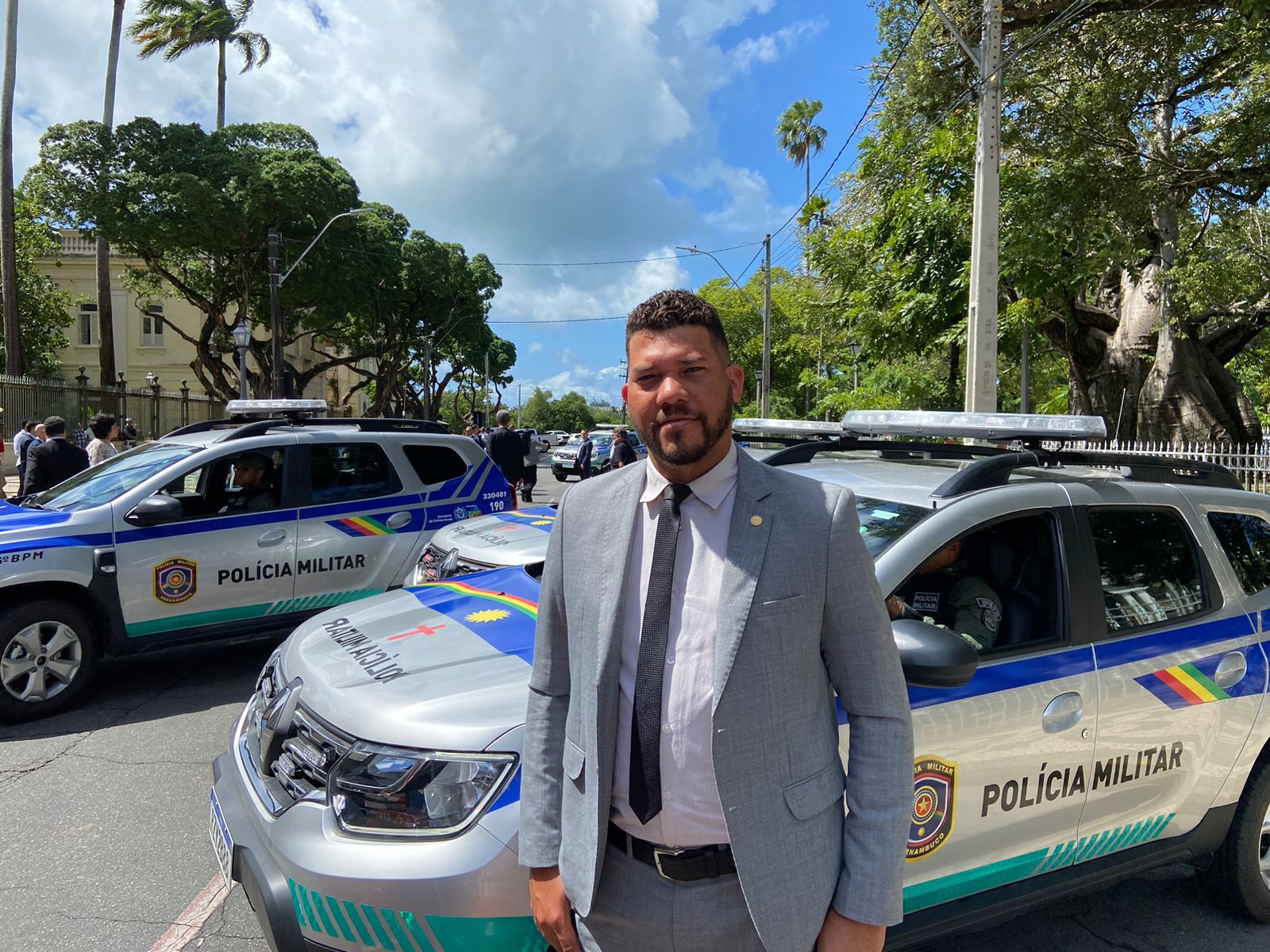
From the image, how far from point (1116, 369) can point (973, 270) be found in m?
12.2

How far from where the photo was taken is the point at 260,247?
26.6 m

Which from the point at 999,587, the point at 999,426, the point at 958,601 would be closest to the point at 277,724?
the point at 958,601

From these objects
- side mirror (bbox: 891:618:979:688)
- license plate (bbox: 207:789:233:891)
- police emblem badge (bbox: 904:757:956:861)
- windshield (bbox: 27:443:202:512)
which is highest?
windshield (bbox: 27:443:202:512)

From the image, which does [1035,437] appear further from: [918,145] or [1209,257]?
[1209,257]

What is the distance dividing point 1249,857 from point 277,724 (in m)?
3.44

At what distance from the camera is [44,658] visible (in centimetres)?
510

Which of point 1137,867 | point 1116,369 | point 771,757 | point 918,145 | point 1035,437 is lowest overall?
point 1137,867

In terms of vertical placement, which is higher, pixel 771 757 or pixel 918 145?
pixel 918 145

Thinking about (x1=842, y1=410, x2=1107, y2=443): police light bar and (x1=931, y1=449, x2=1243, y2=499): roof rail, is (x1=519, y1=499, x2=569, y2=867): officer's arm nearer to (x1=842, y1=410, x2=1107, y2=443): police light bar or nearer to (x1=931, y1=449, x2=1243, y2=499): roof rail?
(x1=931, y1=449, x2=1243, y2=499): roof rail

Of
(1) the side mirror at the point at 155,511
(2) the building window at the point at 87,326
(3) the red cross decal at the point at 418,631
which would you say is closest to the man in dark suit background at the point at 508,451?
(1) the side mirror at the point at 155,511

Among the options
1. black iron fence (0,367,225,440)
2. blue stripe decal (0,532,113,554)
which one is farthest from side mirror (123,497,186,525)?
black iron fence (0,367,225,440)

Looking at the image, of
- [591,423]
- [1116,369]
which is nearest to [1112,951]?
[1116,369]

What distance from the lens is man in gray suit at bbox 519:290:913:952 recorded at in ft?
4.65

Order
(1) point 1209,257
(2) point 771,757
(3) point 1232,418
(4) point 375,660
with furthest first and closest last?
(3) point 1232,418 < (1) point 1209,257 < (4) point 375,660 < (2) point 771,757
